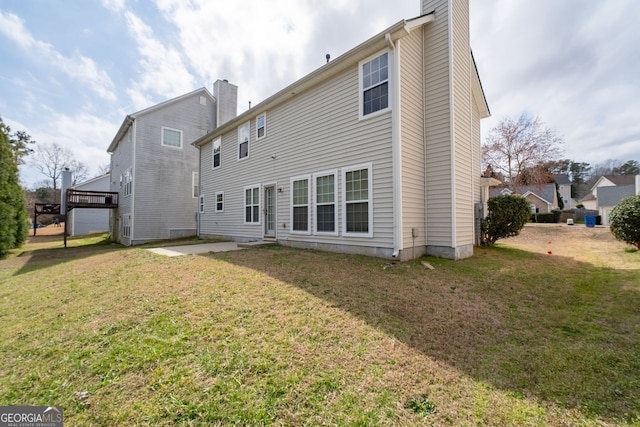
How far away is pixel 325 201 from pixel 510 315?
219 inches

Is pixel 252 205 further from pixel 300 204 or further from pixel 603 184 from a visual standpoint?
pixel 603 184

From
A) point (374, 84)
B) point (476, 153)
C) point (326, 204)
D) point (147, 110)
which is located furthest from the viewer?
point (147, 110)

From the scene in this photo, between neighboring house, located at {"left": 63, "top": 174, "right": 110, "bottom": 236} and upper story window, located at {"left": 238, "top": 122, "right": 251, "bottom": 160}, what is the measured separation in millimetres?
25048

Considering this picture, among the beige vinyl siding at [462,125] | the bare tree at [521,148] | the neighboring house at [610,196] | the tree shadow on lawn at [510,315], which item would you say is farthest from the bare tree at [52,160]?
the neighboring house at [610,196]

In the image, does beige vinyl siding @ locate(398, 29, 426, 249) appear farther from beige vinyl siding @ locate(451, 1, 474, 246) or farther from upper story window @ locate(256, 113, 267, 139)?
upper story window @ locate(256, 113, 267, 139)

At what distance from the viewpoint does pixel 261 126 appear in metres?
11.5

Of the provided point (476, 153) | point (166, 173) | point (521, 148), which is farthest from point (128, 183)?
point (521, 148)

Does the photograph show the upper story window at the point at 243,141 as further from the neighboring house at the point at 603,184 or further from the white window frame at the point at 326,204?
the neighboring house at the point at 603,184

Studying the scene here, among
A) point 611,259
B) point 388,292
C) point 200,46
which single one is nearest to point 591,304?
point 388,292

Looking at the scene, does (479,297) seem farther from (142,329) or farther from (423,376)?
(142,329)

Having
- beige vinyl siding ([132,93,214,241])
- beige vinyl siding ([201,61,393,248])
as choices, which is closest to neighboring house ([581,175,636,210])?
beige vinyl siding ([201,61,393,248])

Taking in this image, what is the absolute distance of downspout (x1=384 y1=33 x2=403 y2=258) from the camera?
22.2 ft

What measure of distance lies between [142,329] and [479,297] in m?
5.44

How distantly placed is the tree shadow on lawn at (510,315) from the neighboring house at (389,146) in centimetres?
102
